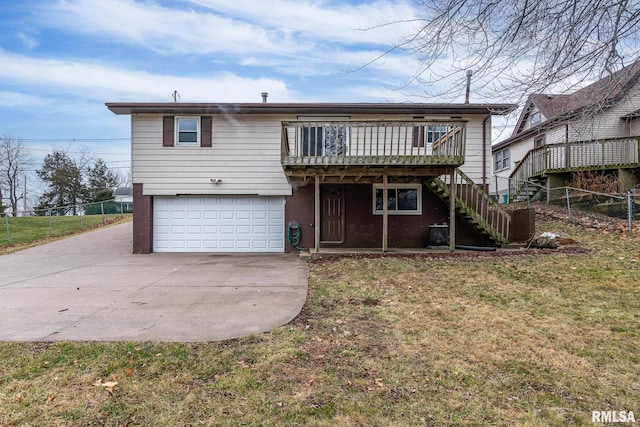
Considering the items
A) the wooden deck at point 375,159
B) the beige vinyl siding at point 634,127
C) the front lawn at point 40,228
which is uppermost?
the beige vinyl siding at point 634,127

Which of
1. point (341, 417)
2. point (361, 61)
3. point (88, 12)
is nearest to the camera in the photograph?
point (341, 417)

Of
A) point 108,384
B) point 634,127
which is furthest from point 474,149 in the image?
point 108,384

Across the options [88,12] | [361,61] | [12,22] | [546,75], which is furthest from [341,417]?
[12,22]

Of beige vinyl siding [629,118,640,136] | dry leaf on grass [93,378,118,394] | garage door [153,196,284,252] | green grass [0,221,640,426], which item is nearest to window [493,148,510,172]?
beige vinyl siding [629,118,640,136]

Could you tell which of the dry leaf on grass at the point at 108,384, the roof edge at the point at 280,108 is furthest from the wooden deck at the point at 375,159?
the dry leaf on grass at the point at 108,384

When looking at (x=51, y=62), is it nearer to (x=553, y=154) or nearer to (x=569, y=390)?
(x=569, y=390)

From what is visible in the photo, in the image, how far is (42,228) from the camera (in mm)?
17828

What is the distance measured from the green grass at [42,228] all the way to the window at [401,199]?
1403 cm

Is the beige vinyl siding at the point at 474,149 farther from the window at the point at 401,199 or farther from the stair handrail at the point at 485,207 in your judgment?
the window at the point at 401,199

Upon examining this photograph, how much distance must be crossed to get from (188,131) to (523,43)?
33.8 ft

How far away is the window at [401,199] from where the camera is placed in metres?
11.7

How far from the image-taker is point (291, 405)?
8.23ft

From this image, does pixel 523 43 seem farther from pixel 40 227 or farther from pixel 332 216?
pixel 40 227

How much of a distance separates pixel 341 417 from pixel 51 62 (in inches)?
742
